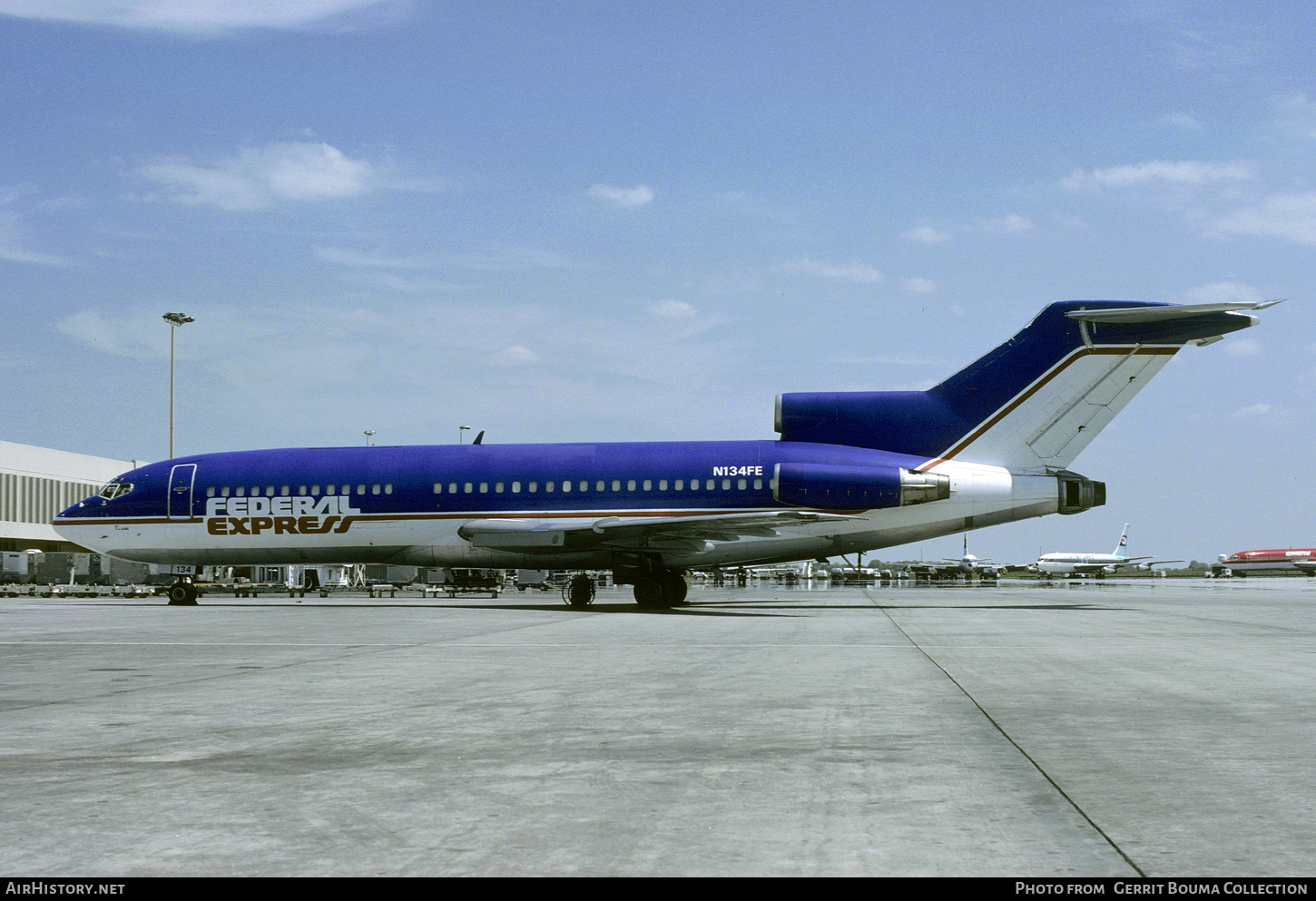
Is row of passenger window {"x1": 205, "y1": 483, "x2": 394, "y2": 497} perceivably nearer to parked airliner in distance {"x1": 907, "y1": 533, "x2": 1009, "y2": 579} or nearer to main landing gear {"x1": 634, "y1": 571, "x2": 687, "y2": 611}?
main landing gear {"x1": 634, "y1": 571, "x2": 687, "y2": 611}

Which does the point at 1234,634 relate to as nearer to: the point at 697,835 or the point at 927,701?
the point at 927,701

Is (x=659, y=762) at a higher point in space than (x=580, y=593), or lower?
higher

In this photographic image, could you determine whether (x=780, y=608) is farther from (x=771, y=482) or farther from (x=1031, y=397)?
(x=1031, y=397)

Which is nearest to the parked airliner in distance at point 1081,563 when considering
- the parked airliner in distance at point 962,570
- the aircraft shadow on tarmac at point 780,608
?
the parked airliner in distance at point 962,570

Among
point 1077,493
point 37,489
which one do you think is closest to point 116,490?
point 1077,493

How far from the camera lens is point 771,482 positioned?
102 ft

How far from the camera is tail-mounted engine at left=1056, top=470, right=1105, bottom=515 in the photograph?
31.2 m

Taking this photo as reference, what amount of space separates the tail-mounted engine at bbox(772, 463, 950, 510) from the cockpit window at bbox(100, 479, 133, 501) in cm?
2021

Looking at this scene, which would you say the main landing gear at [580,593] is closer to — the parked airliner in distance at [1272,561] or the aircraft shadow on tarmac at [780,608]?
the aircraft shadow on tarmac at [780,608]

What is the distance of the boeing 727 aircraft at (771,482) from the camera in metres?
30.6

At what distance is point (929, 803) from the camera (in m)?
6.06

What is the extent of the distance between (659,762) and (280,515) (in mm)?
28691

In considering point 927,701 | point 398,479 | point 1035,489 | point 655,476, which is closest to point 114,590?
point 398,479
